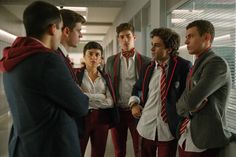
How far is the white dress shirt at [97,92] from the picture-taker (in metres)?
2.37

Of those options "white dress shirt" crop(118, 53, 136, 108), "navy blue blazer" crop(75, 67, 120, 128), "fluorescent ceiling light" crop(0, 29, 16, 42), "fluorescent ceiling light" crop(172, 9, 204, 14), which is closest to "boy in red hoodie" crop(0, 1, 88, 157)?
"navy blue blazer" crop(75, 67, 120, 128)

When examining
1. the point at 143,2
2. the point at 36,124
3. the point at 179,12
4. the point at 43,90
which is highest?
the point at 143,2

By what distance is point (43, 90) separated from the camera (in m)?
1.25

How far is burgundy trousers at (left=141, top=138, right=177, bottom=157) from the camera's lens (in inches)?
77.6

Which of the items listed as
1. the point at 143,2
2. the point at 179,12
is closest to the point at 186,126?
the point at 179,12

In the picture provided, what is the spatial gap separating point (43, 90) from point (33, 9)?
16.2 inches

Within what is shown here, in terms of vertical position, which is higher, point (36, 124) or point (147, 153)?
point (36, 124)

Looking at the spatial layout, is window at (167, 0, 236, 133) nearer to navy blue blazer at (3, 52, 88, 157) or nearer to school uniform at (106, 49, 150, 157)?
school uniform at (106, 49, 150, 157)

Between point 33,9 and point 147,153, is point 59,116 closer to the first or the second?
point 33,9

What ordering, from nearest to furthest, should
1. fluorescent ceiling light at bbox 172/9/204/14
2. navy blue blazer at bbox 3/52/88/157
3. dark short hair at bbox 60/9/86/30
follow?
navy blue blazer at bbox 3/52/88/157 → dark short hair at bbox 60/9/86/30 → fluorescent ceiling light at bbox 172/9/204/14

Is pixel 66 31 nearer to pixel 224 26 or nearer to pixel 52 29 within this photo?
pixel 52 29

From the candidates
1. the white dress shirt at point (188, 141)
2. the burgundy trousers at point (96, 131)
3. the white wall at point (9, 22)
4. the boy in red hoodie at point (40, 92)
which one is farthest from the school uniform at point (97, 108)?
the white wall at point (9, 22)

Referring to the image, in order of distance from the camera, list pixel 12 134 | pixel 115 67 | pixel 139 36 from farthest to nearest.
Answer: pixel 139 36, pixel 115 67, pixel 12 134

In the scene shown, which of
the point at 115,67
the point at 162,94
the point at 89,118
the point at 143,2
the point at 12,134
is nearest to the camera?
the point at 12,134
